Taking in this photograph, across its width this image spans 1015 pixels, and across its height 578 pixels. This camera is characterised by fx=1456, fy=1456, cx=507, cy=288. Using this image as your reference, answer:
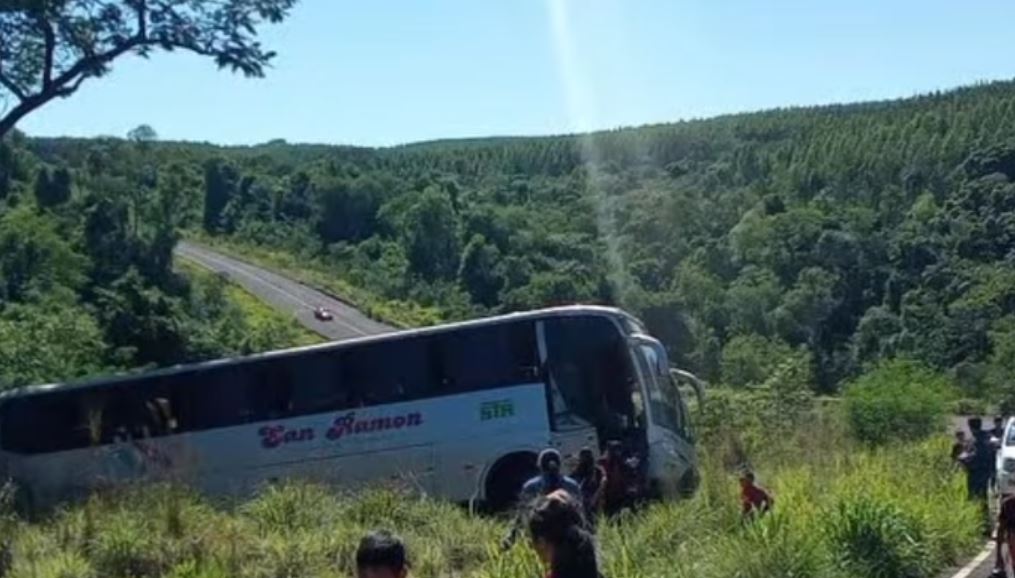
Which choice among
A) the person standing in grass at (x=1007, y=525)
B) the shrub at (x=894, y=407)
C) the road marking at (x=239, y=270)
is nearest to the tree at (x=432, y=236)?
the road marking at (x=239, y=270)

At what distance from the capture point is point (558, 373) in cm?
1908

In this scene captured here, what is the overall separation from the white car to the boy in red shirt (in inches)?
263

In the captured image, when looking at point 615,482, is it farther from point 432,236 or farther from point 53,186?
point 432,236

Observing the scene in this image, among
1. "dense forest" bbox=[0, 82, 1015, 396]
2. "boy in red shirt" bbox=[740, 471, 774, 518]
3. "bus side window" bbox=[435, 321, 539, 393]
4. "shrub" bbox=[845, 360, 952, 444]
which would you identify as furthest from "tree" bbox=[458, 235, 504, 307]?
"boy in red shirt" bbox=[740, 471, 774, 518]

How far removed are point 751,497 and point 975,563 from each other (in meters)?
3.03

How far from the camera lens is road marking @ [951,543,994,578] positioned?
1377 cm

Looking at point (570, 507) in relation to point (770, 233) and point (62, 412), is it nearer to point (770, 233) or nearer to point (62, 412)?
point (62, 412)

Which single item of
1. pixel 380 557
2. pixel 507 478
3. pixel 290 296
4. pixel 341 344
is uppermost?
pixel 380 557

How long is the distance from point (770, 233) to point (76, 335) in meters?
65.4

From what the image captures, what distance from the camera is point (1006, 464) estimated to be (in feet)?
64.1

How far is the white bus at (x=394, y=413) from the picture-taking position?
1906 cm

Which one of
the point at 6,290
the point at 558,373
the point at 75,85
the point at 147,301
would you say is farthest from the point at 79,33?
the point at 6,290

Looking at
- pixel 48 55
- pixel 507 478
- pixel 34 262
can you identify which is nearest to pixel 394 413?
pixel 507 478

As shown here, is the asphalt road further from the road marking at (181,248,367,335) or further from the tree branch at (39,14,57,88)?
the tree branch at (39,14,57,88)
